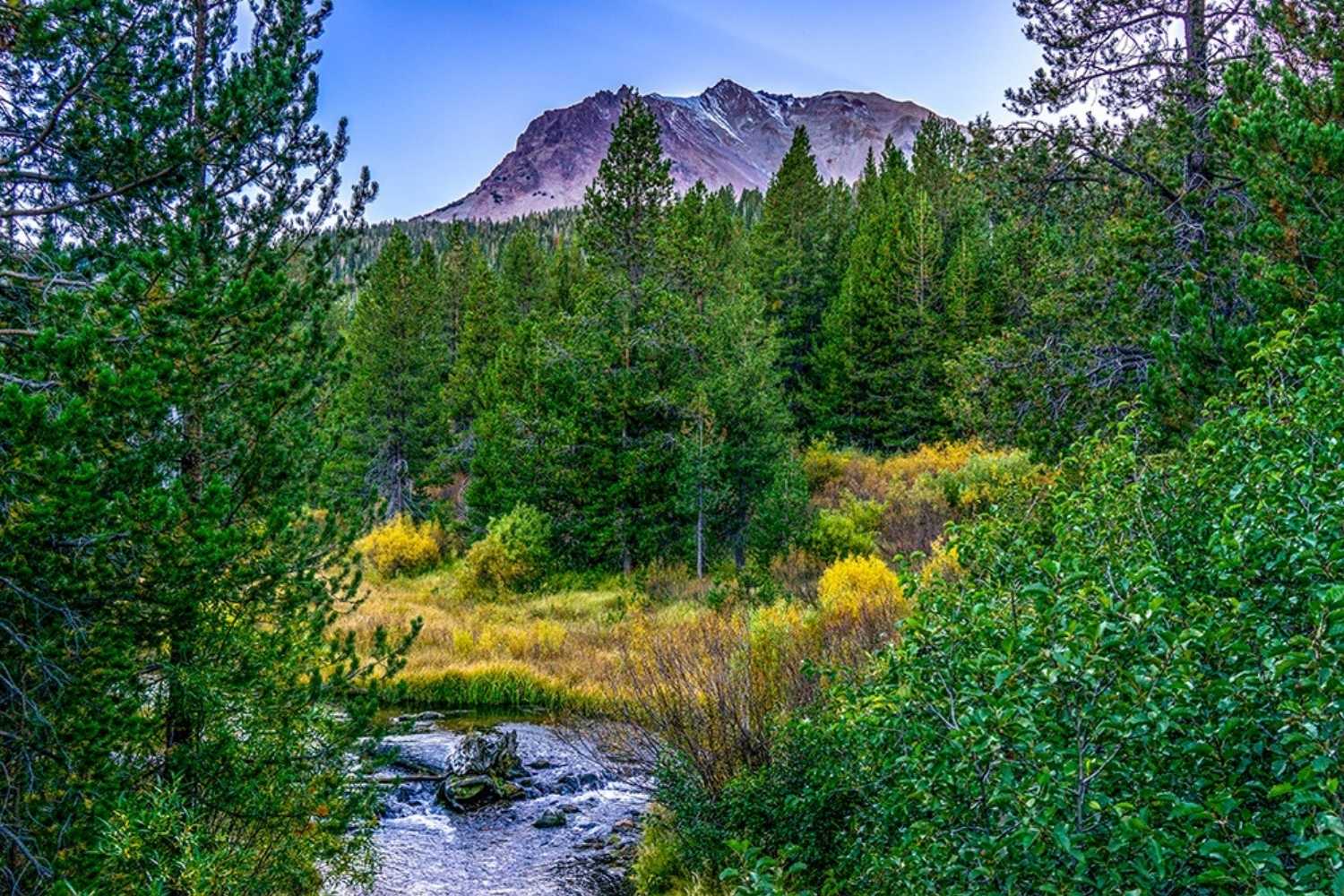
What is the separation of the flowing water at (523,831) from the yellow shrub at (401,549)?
12.7 metres

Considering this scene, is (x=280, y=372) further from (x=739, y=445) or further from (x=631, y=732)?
(x=739, y=445)

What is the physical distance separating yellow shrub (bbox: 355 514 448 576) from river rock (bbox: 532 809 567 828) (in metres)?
15.9

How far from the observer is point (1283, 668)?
80.1 inches

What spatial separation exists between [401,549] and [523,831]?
1640 centimetres

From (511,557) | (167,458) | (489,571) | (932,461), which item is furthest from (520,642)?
(932,461)

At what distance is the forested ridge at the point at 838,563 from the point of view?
244 centimetres

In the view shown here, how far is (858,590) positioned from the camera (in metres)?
11.6

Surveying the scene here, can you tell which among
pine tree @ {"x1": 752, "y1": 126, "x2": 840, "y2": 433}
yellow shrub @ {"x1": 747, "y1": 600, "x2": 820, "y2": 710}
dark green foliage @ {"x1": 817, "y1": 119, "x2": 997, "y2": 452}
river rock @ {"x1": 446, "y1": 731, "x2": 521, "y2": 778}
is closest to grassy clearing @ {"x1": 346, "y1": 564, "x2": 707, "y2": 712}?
river rock @ {"x1": 446, "y1": 731, "x2": 521, "y2": 778}

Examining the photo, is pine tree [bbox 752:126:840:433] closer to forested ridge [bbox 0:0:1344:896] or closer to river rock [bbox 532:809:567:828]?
forested ridge [bbox 0:0:1344:896]

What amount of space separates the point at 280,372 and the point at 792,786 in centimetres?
465

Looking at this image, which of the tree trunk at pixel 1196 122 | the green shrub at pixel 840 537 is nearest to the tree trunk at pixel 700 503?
the green shrub at pixel 840 537

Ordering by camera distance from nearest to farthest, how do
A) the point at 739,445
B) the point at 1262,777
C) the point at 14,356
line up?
1. the point at 1262,777
2. the point at 14,356
3. the point at 739,445

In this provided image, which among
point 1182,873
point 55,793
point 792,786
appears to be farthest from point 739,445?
point 1182,873

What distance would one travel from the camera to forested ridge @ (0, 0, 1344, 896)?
244 cm
